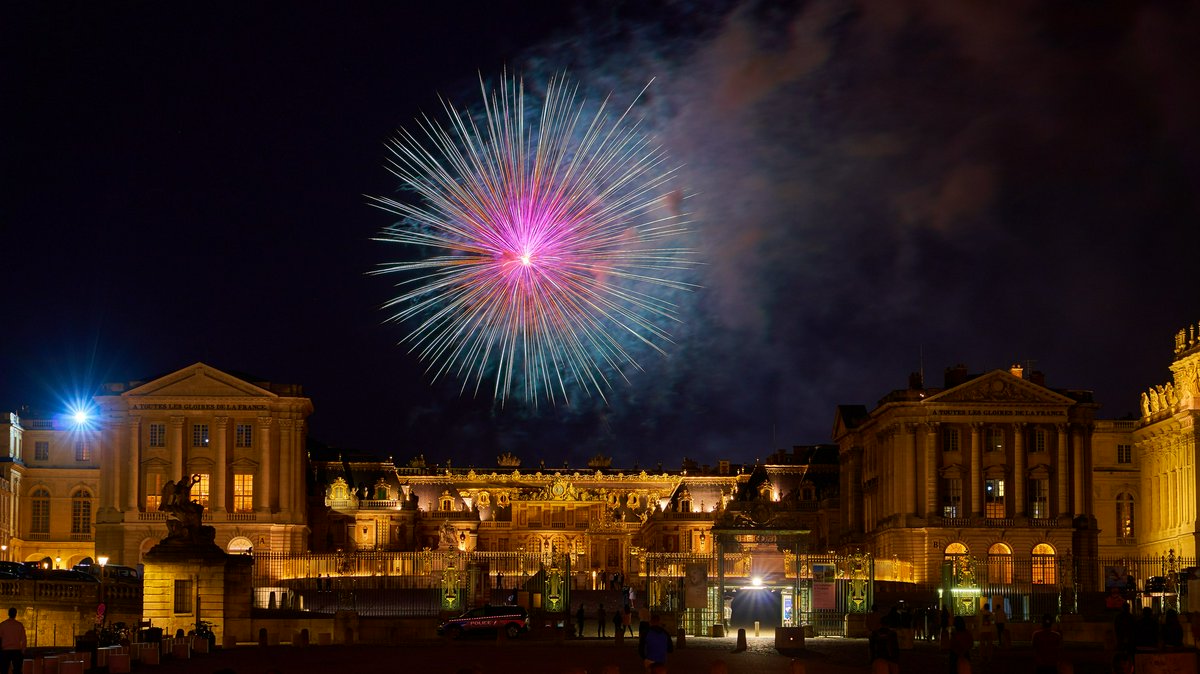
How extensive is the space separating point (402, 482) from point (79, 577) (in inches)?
2774

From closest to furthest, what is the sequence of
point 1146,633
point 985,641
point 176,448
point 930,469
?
point 1146,633, point 985,641, point 930,469, point 176,448

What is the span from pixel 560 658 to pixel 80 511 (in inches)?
2846

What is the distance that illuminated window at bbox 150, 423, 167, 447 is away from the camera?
105125 mm

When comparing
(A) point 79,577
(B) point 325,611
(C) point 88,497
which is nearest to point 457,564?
(B) point 325,611

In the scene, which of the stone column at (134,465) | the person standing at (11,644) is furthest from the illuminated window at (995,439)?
the person standing at (11,644)

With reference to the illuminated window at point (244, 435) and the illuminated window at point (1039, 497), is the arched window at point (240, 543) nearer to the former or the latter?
the illuminated window at point (244, 435)

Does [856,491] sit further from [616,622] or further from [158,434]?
[616,622]

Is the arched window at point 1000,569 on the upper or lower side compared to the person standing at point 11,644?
lower

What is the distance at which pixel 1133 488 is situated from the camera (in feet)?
369

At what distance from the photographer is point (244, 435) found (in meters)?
106

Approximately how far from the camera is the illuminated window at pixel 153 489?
104 metres

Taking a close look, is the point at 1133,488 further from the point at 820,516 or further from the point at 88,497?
the point at 88,497

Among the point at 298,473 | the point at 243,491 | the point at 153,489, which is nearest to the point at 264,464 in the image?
the point at 243,491

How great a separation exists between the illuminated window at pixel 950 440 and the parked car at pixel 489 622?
4995 centimetres
